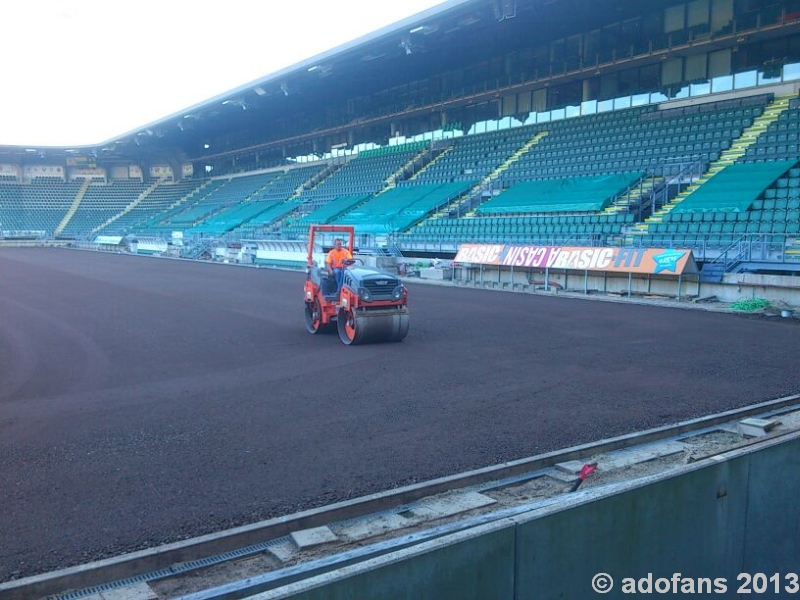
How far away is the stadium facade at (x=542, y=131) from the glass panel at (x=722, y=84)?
0.05 metres

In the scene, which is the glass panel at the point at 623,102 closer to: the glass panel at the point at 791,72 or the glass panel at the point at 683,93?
the glass panel at the point at 683,93

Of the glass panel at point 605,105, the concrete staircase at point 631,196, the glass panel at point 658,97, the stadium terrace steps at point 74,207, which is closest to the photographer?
the concrete staircase at point 631,196

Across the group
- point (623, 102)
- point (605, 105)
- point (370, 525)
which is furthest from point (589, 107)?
point (370, 525)

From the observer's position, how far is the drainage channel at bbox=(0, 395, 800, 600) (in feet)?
12.3

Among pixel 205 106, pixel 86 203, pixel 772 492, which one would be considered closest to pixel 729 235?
pixel 772 492

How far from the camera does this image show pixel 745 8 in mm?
25812

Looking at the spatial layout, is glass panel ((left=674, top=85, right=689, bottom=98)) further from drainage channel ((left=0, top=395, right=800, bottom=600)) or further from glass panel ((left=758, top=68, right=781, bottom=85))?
drainage channel ((left=0, top=395, right=800, bottom=600))

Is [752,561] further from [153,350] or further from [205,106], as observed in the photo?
[205,106]

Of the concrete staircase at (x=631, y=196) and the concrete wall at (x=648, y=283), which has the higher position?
the concrete staircase at (x=631, y=196)

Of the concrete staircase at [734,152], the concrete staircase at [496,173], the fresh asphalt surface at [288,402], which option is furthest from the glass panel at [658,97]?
the fresh asphalt surface at [288,402]

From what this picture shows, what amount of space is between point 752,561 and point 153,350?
32.8ft

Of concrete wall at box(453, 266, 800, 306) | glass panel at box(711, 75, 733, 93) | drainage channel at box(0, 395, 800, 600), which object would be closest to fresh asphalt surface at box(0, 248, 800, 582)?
drainage channel at box(0, 395, 800, 600)

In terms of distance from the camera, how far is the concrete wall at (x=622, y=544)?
2.60 m

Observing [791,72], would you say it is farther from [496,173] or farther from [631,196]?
[496,173]
